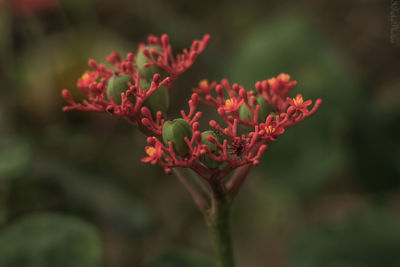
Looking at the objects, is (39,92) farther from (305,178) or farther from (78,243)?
(305,178)

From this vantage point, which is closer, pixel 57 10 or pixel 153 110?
pixel 153 110

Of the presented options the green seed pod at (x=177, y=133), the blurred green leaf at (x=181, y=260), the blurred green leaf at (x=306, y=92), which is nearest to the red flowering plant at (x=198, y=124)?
the green seed pod at (x=177, y=133)

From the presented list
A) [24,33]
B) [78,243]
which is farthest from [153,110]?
[24,33]

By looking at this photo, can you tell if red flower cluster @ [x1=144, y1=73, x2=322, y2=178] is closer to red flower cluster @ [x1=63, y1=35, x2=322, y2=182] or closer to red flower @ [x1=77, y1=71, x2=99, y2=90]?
red flower cluster @ [x1=63, y1=35, x2=322, y2=182]

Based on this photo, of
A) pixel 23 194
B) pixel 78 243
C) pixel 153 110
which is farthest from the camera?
pixel 23 194

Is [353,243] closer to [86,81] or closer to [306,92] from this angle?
[306,92]

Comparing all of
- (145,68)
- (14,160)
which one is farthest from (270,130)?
(14,160)

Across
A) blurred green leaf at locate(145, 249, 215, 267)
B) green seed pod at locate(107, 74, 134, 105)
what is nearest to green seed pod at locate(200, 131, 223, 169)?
green seed pod at locate(107, 74, 134, 105)
